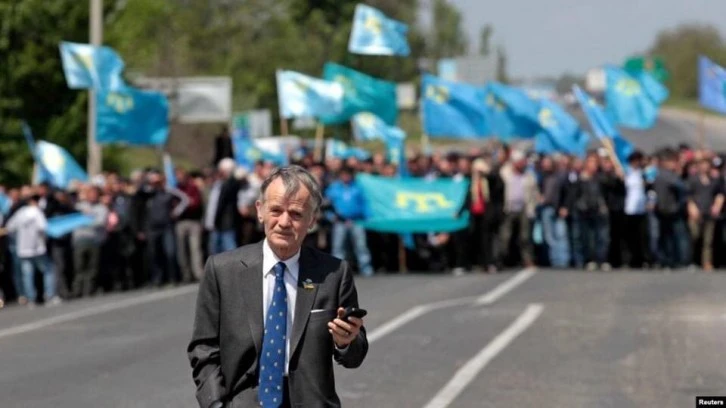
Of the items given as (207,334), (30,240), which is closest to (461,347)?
(30,240)

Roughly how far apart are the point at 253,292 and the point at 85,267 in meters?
21.2

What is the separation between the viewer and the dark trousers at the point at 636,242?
3094 centimetres

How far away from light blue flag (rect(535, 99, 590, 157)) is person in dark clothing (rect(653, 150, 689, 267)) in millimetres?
6499

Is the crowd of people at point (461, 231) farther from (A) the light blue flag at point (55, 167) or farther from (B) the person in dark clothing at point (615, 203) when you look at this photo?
(A) the light blue flag at point (55, 167)

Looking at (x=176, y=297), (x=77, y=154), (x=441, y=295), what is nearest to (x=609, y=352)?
(x=441, y=295)

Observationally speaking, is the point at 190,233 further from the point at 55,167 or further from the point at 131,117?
the point at 131,117

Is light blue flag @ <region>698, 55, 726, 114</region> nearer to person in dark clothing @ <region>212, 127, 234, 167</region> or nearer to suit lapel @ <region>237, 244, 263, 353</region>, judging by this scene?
person in dark clothing @ <region>212, 127, 234, 167</region>

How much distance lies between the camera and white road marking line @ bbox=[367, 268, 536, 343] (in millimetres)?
19875

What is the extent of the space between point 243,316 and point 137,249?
897 inches

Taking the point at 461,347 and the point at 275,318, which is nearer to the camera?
the point at 275,318

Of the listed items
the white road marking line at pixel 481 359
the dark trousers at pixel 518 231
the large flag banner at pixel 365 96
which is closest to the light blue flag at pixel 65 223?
the dark trousers at pixel 518 231

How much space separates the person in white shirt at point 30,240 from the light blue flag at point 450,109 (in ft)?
36.0

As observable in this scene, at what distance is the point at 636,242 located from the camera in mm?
31188

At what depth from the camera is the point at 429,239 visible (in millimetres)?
31641
